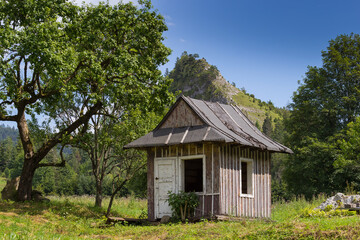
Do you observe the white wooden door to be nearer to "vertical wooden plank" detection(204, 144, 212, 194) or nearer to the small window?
"vertical wooden plank" detection(204, 144, 212, 194)

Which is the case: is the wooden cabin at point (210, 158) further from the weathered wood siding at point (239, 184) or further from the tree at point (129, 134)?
the tree at point (129, 134)

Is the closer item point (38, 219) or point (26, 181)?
point (38, 219)

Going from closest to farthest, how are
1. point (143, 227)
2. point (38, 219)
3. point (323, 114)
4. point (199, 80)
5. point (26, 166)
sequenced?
point (143, 227) < point (38, 219) < point (26, 166) < point (323, 114) < point (199, 80)

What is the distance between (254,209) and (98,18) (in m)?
11.3

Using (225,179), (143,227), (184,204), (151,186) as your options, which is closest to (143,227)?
(143,227)

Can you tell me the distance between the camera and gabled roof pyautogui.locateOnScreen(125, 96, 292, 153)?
48.5 ft

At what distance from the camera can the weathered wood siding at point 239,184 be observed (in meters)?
15.0

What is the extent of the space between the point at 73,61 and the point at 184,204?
7512 millimetres

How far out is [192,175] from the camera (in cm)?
1916

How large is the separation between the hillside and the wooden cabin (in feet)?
373

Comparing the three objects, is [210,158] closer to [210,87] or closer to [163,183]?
[163,183]

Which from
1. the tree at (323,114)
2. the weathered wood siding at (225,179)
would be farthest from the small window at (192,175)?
the tree at (323,114)

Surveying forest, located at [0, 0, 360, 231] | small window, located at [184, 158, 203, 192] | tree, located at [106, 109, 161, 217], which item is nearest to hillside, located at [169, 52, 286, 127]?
forest, located at [0, 0, 360, 231]

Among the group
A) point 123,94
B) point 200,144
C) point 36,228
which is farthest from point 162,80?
point 36,228
